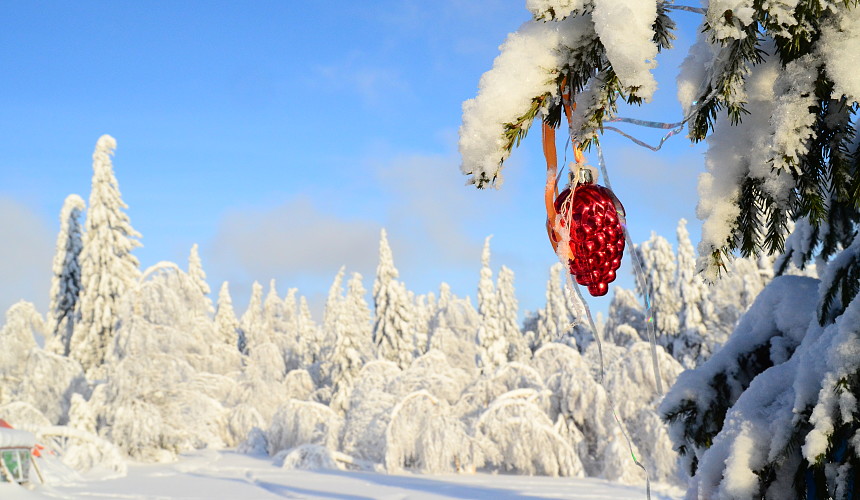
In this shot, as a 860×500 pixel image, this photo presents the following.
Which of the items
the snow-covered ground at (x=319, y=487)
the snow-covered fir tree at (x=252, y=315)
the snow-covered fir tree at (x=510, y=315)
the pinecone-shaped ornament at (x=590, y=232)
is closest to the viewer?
the pinecone-shaped ornament at (x=590, y=232)

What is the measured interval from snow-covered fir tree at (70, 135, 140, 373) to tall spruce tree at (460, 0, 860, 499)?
88.5 feet

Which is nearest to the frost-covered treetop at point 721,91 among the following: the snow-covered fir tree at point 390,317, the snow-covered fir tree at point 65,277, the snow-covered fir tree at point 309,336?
the snow-covered fir tree at point 65,277

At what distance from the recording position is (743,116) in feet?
4.81

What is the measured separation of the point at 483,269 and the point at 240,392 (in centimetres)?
1411

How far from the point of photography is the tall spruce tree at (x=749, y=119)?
105 cm

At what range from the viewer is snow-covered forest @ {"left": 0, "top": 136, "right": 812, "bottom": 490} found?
51.9 feet

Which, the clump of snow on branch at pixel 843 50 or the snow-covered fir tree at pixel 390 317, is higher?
the snow-covered fir tree at pixel 390 317

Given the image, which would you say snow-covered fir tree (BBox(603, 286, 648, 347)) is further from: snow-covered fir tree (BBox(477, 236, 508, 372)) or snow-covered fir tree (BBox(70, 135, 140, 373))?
snow-covered fir tree (BBox(70, 135, 140, 373))

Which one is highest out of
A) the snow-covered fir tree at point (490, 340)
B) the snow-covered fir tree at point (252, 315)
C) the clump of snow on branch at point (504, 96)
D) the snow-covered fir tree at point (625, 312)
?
the snow-covered fir tree at point (252, 315)

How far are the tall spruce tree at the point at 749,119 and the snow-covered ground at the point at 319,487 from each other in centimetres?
1017

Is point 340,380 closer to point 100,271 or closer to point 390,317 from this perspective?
point 390,317

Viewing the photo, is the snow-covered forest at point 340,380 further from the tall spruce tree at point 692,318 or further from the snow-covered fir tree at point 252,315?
the snow-covered fir tree at point 252,315

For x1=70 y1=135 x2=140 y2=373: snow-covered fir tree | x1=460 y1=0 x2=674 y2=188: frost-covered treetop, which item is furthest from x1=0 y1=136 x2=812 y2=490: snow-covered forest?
x1=460 y1=0 x2=674 y2=188: frost-covered treetop

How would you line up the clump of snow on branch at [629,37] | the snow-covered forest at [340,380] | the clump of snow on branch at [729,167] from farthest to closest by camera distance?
the snow-covered forest at [340,380] < the clump of snow on branch at [729,167] < the clump of snow on branch at [629,37]
